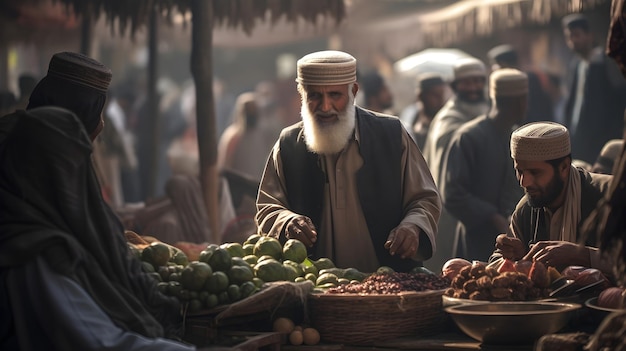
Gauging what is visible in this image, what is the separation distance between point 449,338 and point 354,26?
18.6 meters

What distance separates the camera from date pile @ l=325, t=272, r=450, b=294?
543 centimetres

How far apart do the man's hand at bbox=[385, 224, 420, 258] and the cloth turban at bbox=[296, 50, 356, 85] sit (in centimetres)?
85

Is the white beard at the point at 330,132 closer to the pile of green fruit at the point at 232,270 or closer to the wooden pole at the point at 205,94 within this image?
the pile of green fruit at the point at 232,270

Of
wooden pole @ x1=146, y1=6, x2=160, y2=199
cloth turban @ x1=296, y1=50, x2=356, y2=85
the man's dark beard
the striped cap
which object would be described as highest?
the striped cap

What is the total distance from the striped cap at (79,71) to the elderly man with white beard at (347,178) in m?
1.21

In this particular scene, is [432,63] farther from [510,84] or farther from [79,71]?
[79,71]

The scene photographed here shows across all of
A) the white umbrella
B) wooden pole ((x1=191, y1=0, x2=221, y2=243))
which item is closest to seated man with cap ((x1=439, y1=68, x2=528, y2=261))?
wooden pole ((x1=191, y1=0, x2=221, y2=243))

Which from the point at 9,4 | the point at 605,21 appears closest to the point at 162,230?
the point at 9,4

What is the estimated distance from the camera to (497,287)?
5.21 meters

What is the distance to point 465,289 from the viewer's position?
533cm

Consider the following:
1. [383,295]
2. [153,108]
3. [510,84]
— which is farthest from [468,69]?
[383,295]

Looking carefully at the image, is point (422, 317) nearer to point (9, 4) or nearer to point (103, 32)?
point (9, 4)

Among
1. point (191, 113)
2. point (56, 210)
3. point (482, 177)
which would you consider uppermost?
point (56, 210)

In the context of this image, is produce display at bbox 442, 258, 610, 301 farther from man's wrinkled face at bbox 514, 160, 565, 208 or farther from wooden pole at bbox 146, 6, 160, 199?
wooden pole at bbox 146, 6, 160, 199
